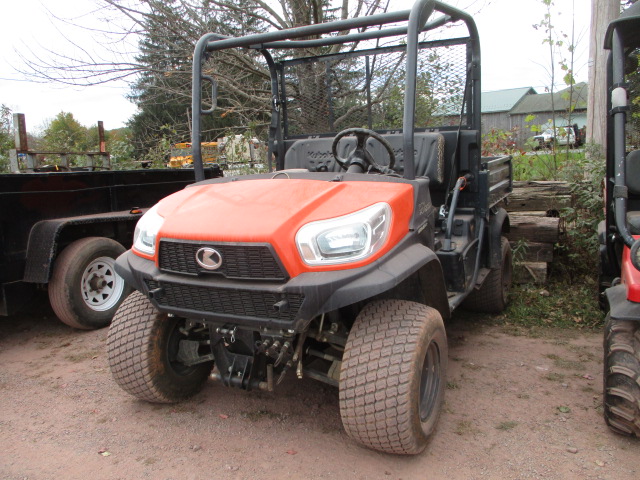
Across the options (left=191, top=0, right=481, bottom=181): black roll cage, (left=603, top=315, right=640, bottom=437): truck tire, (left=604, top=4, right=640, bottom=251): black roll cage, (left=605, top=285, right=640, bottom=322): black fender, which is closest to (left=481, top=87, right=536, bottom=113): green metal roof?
(left=191, top=0, right=481, bottom=181): black roll cage

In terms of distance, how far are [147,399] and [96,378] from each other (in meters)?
0.88

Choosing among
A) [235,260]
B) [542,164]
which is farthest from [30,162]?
[542,164]

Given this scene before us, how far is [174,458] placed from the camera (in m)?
2.92

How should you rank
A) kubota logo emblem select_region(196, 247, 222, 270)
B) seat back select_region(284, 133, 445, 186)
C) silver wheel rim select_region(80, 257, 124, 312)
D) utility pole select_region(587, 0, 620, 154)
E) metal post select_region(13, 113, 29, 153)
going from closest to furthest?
1. kubota logo emblem select_region(196, 247, 222, 270)
2. seat back select_region(284, 133, 445, 186)
3. silver wheel rim select_region(80, 257, 124, 312)
4. metal post select_region(13, 113, 29, 153)
5. utility pole select_region(587, 0, 620, 154)

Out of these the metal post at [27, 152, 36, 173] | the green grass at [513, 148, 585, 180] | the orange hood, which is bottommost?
the orange hood

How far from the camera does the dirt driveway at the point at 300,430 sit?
9.07ft

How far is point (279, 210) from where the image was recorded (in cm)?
264

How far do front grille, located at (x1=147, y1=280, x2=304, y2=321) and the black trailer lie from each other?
2.32 meters

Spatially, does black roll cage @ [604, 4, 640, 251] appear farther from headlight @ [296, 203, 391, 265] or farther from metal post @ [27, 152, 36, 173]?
metal post @ [27, 152, 36, 173]

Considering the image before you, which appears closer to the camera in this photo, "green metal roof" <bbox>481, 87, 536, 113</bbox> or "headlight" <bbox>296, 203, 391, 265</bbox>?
"headlight" <bbox>296, 203, 391, 265</bbox>

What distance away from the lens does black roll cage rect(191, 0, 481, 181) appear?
288cm

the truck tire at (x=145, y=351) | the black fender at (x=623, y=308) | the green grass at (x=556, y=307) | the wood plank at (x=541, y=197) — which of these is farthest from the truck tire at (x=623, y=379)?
the wood plank at (x=541, y=197)

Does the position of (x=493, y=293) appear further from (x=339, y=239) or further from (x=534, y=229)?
(x=339, y=239)

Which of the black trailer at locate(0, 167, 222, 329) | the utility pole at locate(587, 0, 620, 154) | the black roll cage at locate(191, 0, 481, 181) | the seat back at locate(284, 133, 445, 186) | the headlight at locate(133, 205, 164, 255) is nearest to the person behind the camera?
the black roll cage at locate(191, 0, 481, 181)
